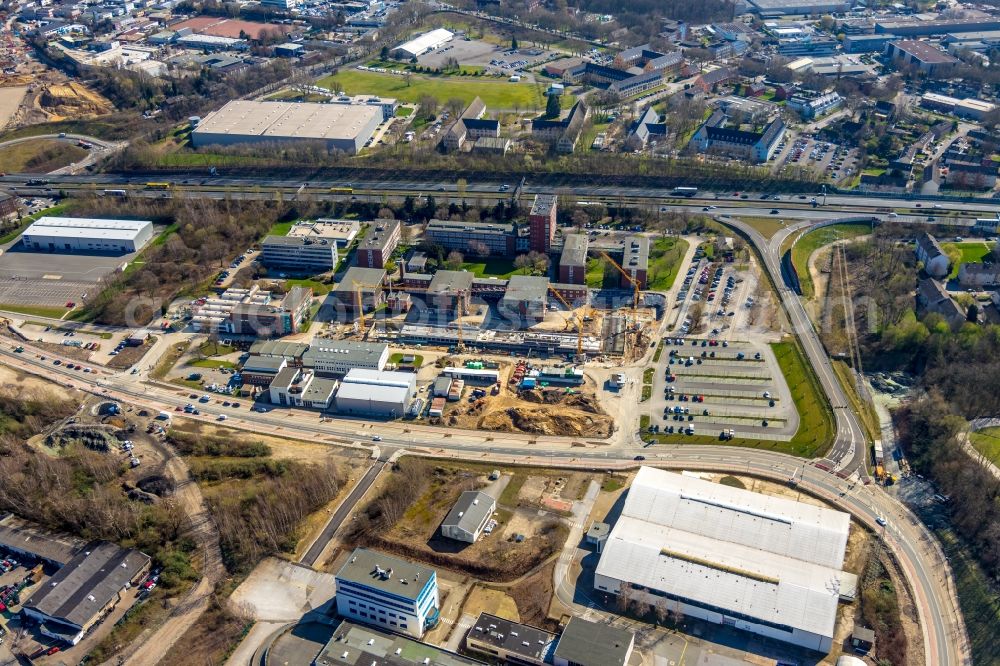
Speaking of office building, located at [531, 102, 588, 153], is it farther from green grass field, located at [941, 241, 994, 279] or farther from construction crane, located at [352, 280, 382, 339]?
green grass field, located at [941, 241, 994, 279]

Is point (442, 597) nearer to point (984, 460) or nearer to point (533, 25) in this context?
point (984, 460)

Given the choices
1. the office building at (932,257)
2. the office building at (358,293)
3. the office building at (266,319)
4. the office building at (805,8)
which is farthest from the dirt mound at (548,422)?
the office building at (805,8)

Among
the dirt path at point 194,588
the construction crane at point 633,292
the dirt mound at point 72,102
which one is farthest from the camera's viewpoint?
the dirt mound at point 72,102

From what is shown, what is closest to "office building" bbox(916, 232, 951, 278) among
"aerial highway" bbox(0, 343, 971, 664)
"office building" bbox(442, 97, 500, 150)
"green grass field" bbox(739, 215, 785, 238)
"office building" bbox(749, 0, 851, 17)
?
"green grass field" bbox(739, 215, 785, 238)

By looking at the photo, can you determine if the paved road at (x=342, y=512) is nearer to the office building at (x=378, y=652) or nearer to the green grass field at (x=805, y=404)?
the office building at (x=378, y=652)

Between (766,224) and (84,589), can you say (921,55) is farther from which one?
(84,589)

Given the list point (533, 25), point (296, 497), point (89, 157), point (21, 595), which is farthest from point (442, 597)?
point (533, 25)

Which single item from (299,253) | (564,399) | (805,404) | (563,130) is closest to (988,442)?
(805,404)
